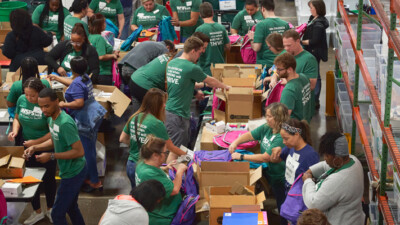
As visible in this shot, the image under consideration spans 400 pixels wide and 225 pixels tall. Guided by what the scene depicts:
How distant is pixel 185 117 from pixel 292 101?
1.42m

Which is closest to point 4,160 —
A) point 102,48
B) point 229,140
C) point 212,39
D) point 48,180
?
point 48,180

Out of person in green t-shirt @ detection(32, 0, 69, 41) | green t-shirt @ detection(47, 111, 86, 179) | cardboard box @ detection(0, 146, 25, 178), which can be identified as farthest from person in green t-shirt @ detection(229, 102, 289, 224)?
person in green t-shirt @ detection(32, 0, 69, 41)

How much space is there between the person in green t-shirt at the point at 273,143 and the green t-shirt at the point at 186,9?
4.36m

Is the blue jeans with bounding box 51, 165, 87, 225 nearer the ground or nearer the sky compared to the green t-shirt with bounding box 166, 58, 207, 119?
nearer the ground

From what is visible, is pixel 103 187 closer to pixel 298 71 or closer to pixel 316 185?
pixel 298 71

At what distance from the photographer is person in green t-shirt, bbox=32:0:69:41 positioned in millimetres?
9555

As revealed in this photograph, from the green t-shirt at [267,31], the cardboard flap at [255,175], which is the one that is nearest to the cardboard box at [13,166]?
the cardboard flap at [255,175]

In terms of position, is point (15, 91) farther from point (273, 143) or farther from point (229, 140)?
point (273, 143)

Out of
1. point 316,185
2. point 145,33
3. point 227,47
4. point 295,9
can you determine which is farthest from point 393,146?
point 295,9

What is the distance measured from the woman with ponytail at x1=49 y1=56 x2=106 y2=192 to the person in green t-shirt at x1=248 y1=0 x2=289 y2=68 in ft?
8.67

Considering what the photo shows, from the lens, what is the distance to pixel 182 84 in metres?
7.08

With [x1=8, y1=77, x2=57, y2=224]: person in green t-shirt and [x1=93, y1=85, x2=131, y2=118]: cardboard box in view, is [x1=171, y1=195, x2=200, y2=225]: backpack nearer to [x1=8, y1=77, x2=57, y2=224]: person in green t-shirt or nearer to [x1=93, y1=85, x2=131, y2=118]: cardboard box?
[x1=8, y1=77, x2=57, y2=224]: person in green t-shirt

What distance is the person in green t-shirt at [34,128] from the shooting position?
6.37 metres

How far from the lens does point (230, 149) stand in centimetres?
642
